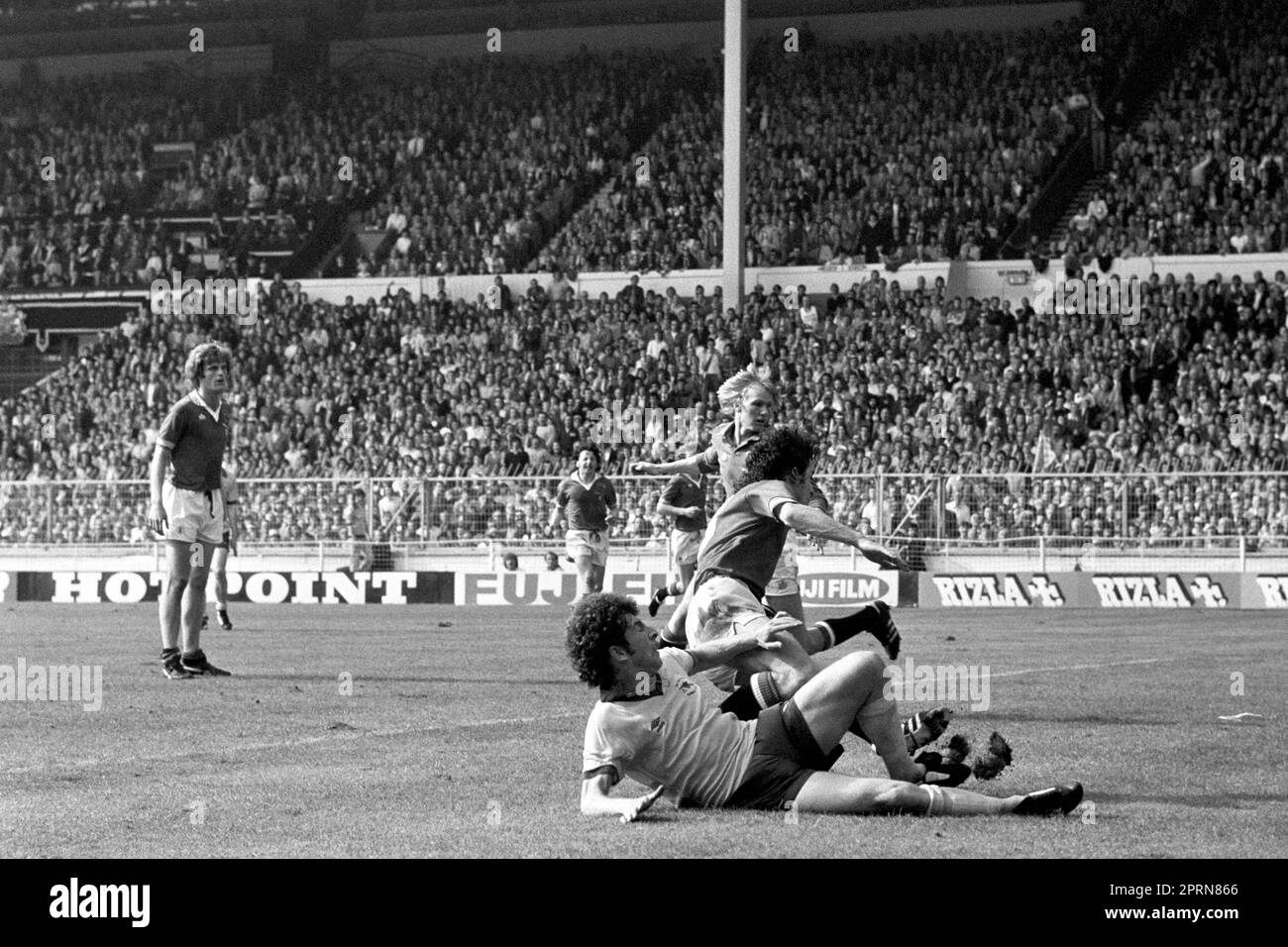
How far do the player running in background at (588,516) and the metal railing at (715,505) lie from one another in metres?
7.52

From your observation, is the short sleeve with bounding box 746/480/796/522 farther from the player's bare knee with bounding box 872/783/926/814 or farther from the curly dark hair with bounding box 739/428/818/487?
the player's bare knee with bounding box 872/783/926/814

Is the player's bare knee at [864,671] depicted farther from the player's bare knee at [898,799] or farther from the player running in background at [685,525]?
the player running in background at [685,525]

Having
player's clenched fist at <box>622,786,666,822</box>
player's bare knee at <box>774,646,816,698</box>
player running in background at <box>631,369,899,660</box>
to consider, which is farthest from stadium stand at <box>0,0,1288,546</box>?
player's clenched fist at <box>622,786,666,822</box>

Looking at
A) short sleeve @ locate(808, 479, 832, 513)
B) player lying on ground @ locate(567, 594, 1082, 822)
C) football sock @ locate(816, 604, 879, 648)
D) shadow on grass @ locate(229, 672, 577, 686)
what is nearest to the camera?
player lying on ground @ locate(567, 594, 1082, 822)

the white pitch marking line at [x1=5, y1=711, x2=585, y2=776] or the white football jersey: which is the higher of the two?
the white football jersey

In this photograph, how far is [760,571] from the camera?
9.61 metres

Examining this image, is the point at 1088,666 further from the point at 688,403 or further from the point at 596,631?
the point at 688,403

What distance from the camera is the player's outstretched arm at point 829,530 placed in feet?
27.2

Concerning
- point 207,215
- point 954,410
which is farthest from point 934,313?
point 207,215

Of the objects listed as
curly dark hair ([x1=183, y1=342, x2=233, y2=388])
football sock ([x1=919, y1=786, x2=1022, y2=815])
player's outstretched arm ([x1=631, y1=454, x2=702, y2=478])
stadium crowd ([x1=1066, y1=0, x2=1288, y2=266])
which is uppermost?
stadium crowd ([x1=1066, y1=0, x2=1288, y2=266])

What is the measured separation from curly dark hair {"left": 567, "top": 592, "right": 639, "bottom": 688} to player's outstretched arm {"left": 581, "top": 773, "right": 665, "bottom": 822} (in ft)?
1.40

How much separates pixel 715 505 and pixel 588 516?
907cm

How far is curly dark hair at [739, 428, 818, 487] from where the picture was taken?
936 centimetres
